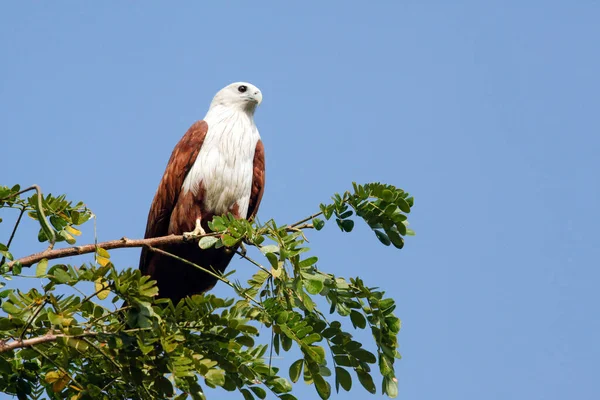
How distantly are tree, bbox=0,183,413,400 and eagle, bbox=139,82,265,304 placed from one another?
1.46 meters

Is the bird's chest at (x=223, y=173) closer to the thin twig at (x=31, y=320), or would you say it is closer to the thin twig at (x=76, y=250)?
the thin twig at (x=76, y=250)

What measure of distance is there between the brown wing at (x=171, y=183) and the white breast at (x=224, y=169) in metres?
0.05

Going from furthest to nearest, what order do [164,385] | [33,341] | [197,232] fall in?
[197,232] → [164,385] → [33,341]

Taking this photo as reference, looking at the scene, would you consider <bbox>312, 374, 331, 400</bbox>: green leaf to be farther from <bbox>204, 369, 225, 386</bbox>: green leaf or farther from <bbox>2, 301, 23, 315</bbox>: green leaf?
<bbox>2, 301, 23, 315</bbox>: green leaf

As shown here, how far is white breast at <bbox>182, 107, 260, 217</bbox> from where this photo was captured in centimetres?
579

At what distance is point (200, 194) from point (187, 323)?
2.17 metres

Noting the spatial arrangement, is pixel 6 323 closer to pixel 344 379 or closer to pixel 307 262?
pixel 307 262

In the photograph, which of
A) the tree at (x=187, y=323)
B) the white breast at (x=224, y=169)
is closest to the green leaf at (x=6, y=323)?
the tree at (x=187, y=323)

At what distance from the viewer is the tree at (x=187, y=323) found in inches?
134

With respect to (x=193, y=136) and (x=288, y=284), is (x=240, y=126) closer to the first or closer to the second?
(x=193, y=136)

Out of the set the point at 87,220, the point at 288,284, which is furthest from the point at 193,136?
the point at 288,284

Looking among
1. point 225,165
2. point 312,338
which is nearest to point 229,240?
point 312,338

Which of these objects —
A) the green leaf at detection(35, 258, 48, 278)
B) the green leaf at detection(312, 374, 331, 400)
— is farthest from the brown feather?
the green leaf at detection(35, 258, 48, 278)

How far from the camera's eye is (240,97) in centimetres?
668
